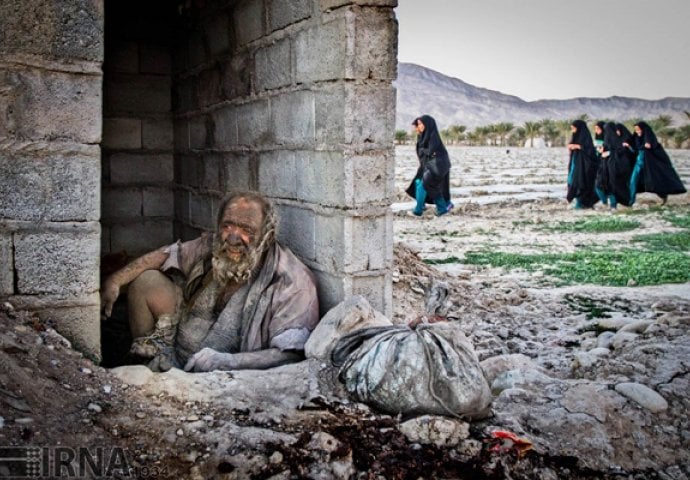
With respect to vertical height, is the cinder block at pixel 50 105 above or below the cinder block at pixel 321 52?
below

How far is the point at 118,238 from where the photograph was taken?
704 cm

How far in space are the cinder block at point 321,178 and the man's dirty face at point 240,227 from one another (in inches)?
15.2

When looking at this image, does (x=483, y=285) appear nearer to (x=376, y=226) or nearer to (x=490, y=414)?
(x=376, y=226)

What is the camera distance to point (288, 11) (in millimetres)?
4680

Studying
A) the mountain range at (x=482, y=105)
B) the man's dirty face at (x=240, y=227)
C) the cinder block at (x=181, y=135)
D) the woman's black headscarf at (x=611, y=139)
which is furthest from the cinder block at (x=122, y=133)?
the mountain range at (x=482, y=105)

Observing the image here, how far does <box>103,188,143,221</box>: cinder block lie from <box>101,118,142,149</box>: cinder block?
0.44 m

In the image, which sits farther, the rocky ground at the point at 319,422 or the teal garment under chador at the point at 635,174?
the teal garment under chador at the point at 635,174

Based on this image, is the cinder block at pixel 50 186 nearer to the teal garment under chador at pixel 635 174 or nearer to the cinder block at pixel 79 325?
the cinder block at pixel 79 325

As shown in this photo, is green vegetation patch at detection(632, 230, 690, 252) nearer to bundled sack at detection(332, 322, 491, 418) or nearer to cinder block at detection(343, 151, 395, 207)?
cinder block at detection(343, 151, 395, 207)

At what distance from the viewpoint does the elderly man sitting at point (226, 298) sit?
4.10 meters

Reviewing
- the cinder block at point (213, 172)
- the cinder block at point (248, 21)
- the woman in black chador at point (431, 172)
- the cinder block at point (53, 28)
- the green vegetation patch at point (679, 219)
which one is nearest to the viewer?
the cinder block at point (53, 28)

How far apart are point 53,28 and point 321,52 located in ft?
5.11

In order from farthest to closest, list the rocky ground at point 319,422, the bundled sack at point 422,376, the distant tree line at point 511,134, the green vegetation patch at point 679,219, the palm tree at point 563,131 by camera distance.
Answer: the distant tree line at point 511,134
the palm tree at point 563,131
the green vegetation patch at point 679,219
the bundled sack at point 422,376
the rocky ground at point 319,422

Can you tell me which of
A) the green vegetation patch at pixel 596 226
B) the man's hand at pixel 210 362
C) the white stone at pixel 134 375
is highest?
the green vegetation patch at pixel 596 226
